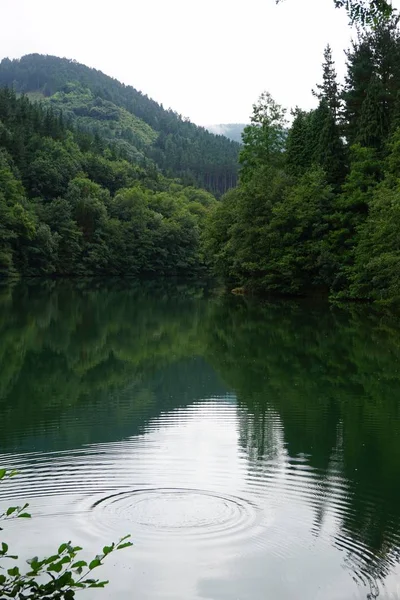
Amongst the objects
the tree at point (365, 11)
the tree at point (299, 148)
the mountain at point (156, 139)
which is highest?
the mountain at point (156, 139)

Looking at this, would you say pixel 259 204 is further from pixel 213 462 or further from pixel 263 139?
pixel 213 462

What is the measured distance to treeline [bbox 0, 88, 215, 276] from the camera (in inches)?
2682

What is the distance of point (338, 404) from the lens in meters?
15.5

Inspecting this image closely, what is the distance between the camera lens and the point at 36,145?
273 feet

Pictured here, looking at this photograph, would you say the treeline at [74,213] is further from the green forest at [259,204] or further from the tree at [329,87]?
the tree at [329,87]

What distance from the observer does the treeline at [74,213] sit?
68.1 meters

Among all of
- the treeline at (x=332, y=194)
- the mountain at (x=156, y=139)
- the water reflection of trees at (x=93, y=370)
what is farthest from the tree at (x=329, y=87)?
the mountain at (x=156, y=139)

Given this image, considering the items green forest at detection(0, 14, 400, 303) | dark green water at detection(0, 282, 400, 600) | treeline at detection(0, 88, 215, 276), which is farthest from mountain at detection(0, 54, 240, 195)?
dark green water at detection(0, 282, 400, 600)

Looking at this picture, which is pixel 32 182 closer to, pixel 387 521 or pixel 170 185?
pixel 170 185

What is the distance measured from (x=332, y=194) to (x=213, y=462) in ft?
112

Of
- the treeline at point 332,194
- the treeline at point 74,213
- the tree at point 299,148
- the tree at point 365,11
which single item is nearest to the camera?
the tree at point 365,11

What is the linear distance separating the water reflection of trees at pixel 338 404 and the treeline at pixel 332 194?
9.17 meters

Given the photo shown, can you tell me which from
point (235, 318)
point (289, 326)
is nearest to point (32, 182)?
point (235, 318)

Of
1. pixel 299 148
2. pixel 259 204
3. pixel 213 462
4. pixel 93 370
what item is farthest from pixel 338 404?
pixel 299 148
